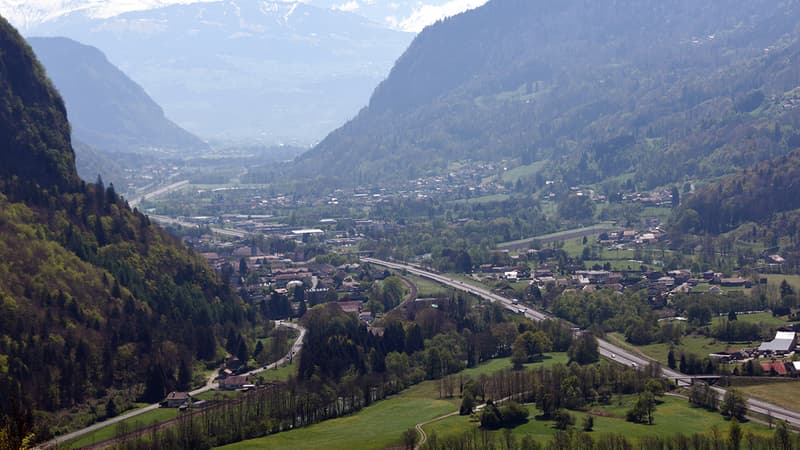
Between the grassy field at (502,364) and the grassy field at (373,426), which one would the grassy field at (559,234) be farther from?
the grassy field at (373,426)

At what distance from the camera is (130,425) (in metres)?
91.1

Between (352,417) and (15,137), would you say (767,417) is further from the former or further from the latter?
(15,137)

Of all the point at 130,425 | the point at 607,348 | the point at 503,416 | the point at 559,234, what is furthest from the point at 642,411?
the point at 559,234

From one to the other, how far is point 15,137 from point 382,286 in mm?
43829

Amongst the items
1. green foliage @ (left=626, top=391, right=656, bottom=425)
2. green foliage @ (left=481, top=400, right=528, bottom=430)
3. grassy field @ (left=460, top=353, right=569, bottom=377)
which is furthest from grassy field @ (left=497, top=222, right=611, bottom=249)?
green foliage @ (left=626, top=391, right=656, bottom=425)

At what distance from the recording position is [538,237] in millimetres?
188625

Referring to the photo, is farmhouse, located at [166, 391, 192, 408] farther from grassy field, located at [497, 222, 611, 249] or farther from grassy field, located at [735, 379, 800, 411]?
grassy field, located at [497, 222, 611, 249]

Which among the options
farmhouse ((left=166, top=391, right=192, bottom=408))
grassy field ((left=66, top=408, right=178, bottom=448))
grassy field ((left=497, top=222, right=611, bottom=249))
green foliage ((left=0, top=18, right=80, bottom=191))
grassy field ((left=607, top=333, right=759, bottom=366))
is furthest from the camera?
grassy field ((left=497, top=222, right=611, bottom=249))

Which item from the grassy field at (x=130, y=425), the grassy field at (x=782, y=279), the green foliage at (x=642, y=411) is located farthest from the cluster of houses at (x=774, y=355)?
the grassy field at (x=130, y=425)

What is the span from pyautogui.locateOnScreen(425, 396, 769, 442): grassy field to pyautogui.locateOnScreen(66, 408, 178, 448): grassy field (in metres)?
20.1

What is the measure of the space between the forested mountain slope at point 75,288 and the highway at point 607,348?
29.0m

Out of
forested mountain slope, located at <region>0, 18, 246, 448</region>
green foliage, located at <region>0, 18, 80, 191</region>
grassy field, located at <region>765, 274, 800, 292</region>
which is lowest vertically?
grassy field, located at <region>765, 274, 800, 292</region>

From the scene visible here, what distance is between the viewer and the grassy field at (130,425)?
88.1 metres

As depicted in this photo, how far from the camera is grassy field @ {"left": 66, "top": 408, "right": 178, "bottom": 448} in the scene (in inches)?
3467
